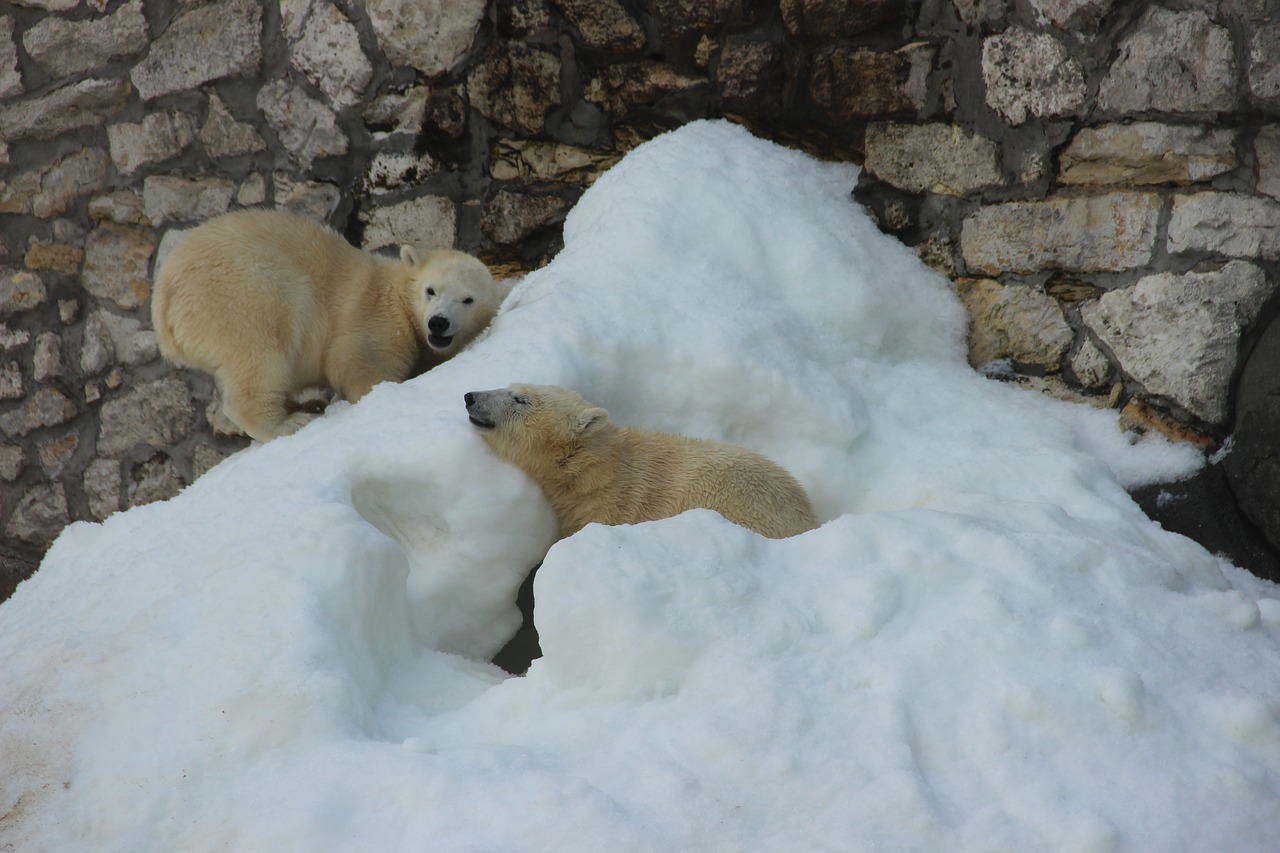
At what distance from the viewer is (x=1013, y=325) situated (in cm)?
319

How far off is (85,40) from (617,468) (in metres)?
3.34

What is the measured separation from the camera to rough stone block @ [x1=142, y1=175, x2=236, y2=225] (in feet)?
13.6

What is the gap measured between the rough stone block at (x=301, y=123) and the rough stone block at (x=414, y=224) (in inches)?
12.0

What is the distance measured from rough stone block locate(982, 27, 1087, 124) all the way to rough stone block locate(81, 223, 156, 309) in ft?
11.6

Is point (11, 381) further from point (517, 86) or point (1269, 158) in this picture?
point (1269, 158)

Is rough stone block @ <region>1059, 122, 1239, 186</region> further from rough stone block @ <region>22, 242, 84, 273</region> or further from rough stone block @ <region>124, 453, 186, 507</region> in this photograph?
rough stone block @ <region>22, 242, 84, 273</region>

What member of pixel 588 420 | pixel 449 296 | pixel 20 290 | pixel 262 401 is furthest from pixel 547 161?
pixel 20 290

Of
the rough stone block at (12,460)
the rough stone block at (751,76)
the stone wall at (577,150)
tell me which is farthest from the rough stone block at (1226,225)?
the rough stone block at (12,460)

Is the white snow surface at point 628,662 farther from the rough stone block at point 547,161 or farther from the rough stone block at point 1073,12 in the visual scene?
the rough stone block at point 1073,12

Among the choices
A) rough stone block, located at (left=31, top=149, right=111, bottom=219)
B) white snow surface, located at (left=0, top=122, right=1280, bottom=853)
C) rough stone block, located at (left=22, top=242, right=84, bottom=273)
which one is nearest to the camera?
white snow surface, located at (left=0, top=122, right=1280, bottom=853)

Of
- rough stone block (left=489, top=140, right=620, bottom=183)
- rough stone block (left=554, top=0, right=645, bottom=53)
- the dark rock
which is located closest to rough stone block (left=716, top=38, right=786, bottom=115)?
rough stone block (left=554, top=0, right=645, bottom=53)

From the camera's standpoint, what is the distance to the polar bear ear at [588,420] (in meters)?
2.57

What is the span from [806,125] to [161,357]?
3.01 metres

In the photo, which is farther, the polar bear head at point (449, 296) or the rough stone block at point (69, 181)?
the rough stone block at point (69, 181)
